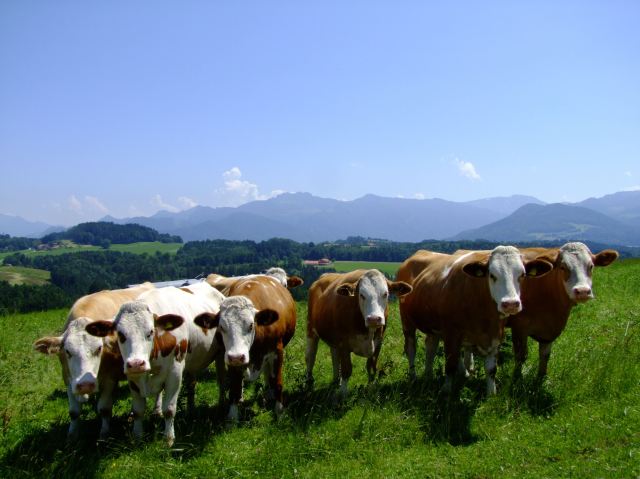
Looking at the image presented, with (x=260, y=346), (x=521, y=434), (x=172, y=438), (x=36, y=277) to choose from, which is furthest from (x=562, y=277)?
(x=36, y=277)

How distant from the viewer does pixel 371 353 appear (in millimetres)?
9383

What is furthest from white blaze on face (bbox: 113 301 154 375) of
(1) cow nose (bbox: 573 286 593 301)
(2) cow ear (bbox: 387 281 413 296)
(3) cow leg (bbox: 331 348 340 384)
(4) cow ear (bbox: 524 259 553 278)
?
(1) cow nose (bbox: 573 286 593 301)

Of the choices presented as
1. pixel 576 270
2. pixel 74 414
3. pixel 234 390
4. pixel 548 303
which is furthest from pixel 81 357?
pixel 576 270

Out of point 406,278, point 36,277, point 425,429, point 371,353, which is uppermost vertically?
point 406,278

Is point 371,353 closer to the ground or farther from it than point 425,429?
farther from it

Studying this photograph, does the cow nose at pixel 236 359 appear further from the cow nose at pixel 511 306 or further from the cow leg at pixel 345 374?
the cow nose at pixel 511 306

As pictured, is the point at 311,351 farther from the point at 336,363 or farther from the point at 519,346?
the point at 519,346

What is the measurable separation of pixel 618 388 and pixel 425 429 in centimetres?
379

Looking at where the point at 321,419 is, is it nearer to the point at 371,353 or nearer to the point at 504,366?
→ the point at 371,353

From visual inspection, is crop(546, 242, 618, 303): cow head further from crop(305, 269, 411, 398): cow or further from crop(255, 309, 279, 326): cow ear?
crop(255, 309, 279, 326): cow ear

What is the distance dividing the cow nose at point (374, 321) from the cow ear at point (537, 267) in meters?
2.96

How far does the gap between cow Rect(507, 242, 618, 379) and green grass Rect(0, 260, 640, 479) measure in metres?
0.59

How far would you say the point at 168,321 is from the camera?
303 inches

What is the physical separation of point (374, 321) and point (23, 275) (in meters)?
149
